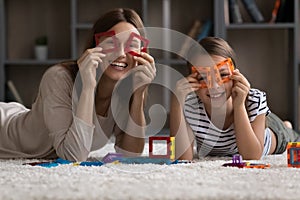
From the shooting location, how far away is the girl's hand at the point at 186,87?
1928 mm

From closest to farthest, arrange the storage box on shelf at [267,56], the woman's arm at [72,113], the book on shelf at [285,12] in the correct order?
1. the woman's arm at [72,113]
2. the book on shelf at [285,12]
3. the storage box on shelf at [267,56]

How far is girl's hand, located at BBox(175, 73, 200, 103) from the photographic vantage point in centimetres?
193

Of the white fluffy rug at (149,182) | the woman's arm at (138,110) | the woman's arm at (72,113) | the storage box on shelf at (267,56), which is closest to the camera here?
the white fluffy rug at (149,182)

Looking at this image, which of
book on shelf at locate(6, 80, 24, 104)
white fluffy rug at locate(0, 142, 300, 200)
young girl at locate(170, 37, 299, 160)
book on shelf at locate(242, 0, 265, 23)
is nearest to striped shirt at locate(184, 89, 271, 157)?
young girl at locate(170, 37, 299, 160)

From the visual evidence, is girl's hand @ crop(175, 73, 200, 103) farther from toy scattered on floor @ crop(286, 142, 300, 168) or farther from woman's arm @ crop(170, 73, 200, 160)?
toy scattered on floor @ crop(286, 142, 300, 168)

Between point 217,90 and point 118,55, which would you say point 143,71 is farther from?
point 217,90

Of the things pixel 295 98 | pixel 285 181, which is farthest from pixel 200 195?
pixel 295 98

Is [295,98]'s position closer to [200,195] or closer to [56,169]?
[56,169]

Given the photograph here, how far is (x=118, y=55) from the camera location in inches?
74.8

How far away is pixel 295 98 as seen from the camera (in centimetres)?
342

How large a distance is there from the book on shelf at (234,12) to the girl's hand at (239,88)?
5.56 ft

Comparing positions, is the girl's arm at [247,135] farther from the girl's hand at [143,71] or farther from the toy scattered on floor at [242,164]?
the girl's hand at [143,71]

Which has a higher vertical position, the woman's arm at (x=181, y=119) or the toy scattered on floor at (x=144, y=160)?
the woman's arm at (x=181, y=119)

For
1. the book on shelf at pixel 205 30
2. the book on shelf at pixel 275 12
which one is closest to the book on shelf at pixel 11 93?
the book on shelf at pixel 205 30
